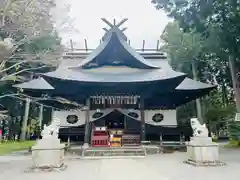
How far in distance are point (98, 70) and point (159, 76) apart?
3441 mm

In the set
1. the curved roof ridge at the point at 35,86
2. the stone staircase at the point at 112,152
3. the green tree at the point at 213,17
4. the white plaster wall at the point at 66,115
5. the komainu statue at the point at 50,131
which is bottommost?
the stone staircase at the point at 112,152

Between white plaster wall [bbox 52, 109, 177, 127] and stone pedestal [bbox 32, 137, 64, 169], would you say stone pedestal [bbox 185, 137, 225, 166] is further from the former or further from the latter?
white plaster wall [bbox 52, 109, 177, 127]

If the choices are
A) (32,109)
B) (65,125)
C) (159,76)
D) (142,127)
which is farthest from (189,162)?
(32,109)

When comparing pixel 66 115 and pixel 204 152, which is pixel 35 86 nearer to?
pixel 66 115

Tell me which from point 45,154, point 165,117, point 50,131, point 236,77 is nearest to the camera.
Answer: point 45,154

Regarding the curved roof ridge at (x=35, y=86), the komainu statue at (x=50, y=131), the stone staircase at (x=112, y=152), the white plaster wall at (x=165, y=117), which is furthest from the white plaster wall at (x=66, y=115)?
the komainu statue at (x=50, y=131)

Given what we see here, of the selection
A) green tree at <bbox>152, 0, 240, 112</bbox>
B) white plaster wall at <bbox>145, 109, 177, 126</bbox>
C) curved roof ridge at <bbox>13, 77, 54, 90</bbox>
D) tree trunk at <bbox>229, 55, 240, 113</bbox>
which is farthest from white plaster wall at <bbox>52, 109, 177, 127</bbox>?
green tree at <bbox>152, 0, 240, 112</bbox>

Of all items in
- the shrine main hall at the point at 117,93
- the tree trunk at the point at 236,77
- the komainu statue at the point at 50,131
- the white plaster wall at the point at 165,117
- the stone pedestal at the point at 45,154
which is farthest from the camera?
the tree trunk at the point at 236,77

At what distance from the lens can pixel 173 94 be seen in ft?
48.5

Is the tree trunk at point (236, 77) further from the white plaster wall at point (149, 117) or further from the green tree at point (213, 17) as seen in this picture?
the white plaster wall at point (149, 117)

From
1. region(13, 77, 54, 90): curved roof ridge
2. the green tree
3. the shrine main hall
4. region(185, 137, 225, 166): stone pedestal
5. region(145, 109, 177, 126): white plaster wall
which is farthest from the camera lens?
region(145, 109, 177, 126): white plaster wall

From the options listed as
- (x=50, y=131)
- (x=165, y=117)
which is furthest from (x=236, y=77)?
(x=50, y=131)

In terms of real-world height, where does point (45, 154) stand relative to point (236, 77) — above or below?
below

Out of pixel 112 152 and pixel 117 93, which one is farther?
pixel 117 93
